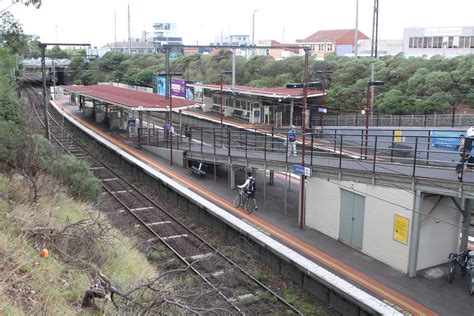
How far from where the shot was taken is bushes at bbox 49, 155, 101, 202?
1625 centimetres

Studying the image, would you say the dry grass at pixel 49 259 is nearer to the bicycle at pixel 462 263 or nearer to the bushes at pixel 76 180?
the bushes at pixel 76 180

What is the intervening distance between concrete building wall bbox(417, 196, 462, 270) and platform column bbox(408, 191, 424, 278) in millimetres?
179

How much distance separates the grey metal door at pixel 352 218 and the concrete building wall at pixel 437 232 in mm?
1909

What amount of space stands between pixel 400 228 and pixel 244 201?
6573mm

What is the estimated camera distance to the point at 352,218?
14.3m

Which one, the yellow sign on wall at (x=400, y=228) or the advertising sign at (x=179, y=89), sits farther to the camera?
the advertising sign at (x=179, y=89)

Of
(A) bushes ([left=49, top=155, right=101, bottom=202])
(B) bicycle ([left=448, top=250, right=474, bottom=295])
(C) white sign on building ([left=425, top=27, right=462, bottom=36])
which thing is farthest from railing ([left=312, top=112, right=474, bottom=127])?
(C) white sign on building ([left=425, top=27, right=462, bottom=36])

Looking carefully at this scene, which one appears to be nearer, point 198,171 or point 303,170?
point 303,170

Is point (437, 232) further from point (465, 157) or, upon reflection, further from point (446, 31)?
point (446, 31)

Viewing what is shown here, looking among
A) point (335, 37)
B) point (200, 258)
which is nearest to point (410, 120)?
point (200, 258)

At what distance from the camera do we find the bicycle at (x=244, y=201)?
17.5 m

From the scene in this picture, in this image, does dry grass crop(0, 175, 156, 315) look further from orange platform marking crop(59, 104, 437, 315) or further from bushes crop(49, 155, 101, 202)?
orange platform marking crop(59, 104, 437, 315)

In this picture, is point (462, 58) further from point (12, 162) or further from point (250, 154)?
point (12, 162)

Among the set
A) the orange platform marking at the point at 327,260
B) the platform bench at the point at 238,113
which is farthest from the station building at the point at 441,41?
the orange platform marking at the point at 327,260
